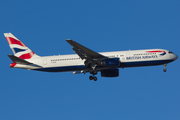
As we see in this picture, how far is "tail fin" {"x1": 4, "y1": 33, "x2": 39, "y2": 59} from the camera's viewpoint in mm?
59938

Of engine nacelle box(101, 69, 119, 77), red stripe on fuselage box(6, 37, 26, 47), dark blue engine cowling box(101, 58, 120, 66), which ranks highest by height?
red stripe on fuselage box(6, 37, 26, 47)

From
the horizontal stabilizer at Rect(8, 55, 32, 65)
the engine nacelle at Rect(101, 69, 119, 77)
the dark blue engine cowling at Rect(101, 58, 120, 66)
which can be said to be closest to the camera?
the horizontal stabilizer at Rect(8, 55, 32, 65)

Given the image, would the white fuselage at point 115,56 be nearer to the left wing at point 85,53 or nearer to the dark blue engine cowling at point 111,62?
the dark blue engine cowling at point 111,62

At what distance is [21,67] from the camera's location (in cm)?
5719

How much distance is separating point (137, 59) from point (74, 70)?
12.0 metres

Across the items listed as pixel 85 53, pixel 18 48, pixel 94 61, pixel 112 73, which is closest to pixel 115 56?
pixel 94 61

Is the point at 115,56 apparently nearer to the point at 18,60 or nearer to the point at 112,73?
the point at 112,73

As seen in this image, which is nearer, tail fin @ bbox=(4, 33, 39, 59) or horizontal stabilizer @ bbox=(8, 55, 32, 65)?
horizontal stabilizer @ bbox=(8, 55, 32, 65)

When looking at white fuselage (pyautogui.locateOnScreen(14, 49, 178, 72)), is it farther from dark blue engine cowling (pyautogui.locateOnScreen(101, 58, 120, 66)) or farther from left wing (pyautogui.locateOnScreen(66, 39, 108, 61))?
left wing (pyautogui.locateOnScreen(66, 39, 108, 61))

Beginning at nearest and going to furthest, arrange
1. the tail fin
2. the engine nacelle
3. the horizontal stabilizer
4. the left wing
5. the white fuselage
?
the left wing → the horizontal stabilizer → the white fuselage → the engine nacelle → the tail fin

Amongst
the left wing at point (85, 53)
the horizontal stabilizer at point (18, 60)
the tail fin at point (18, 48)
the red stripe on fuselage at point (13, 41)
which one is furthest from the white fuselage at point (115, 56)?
the red stripe on fuselage at point (13, 41)

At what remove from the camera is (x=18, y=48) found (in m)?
60.7

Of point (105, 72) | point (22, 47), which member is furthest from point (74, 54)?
point (22, 47)

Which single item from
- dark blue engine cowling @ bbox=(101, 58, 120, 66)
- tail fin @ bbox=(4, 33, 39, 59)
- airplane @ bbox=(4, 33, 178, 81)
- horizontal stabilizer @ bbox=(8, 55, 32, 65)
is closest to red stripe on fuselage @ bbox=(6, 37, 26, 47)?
tail fin @ bbox=(4, 33, 39, 59)
